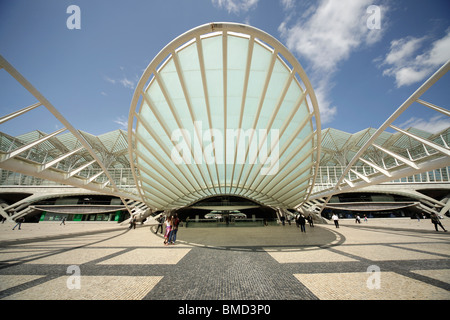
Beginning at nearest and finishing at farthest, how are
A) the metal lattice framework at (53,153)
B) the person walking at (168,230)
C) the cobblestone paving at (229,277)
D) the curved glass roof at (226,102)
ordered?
the cobblestone paving at (229,277) < the metal lattice framework at (53,153) < the curved glass roof at (226,102) < the person walking at (168,230)

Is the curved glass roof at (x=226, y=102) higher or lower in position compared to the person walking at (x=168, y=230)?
higher

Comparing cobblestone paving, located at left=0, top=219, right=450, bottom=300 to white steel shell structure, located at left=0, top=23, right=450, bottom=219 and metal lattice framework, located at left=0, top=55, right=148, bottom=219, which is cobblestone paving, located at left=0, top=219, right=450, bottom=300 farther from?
white steel shell structure, located at left=0, top=23, right=450, bottom=219

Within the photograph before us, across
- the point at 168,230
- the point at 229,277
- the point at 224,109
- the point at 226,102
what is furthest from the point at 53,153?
the point at 229,277

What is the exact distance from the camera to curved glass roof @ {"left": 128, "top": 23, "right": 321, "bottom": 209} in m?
7.40

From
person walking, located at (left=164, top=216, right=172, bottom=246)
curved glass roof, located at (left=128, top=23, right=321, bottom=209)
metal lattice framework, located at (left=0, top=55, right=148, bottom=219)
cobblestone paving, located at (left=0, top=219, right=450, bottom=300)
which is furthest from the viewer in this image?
person walking, located at (left=164, top=216, right=172, bottom=246)

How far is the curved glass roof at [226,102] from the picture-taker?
7398mm

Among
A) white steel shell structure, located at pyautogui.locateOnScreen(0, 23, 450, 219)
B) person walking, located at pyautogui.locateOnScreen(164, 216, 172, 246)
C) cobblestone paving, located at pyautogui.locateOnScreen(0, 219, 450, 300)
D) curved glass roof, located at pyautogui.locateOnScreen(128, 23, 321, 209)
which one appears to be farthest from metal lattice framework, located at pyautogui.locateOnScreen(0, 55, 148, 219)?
person walking, located at pyautogui.locateOnScreen(164, 216, 172, 246)

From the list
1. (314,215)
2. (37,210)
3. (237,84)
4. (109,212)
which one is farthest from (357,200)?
(37,210)

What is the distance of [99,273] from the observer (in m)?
5.00

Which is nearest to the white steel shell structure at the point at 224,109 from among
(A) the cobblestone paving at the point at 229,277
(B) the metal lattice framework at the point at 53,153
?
(B) the metal lattice framework at the point at 53,153

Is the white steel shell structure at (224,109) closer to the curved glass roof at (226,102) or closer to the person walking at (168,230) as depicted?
the curved glass roof at (226,102)

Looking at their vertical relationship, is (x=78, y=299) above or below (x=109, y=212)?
above

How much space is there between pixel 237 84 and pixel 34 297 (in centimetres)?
1069
